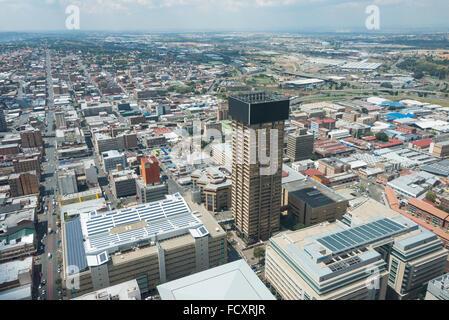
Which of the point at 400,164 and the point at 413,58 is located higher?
the point at 413,58

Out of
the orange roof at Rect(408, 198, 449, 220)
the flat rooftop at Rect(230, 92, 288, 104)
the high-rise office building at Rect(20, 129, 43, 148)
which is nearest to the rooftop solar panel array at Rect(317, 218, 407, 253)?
the orange roof at Rect(408, 198, 449, 220)

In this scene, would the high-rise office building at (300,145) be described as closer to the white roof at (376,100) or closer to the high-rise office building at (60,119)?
the white roof at (376,100)

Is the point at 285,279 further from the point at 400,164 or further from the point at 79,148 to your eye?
the point at 79,148

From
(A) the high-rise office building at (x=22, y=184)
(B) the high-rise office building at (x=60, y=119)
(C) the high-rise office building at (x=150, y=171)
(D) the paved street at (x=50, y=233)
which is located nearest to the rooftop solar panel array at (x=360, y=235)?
(C) the high-rise office building at (x=150, y=171)

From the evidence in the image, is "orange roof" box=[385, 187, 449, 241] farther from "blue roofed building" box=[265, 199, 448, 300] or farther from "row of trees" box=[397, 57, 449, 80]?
"row of trees" box=[397, 57, 449, 80]

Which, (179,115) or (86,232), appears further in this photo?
(179,115)

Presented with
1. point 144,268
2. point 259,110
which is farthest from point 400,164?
point 144,268

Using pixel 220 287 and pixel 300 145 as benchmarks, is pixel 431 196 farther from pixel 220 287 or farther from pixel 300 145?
pixel 220 287
